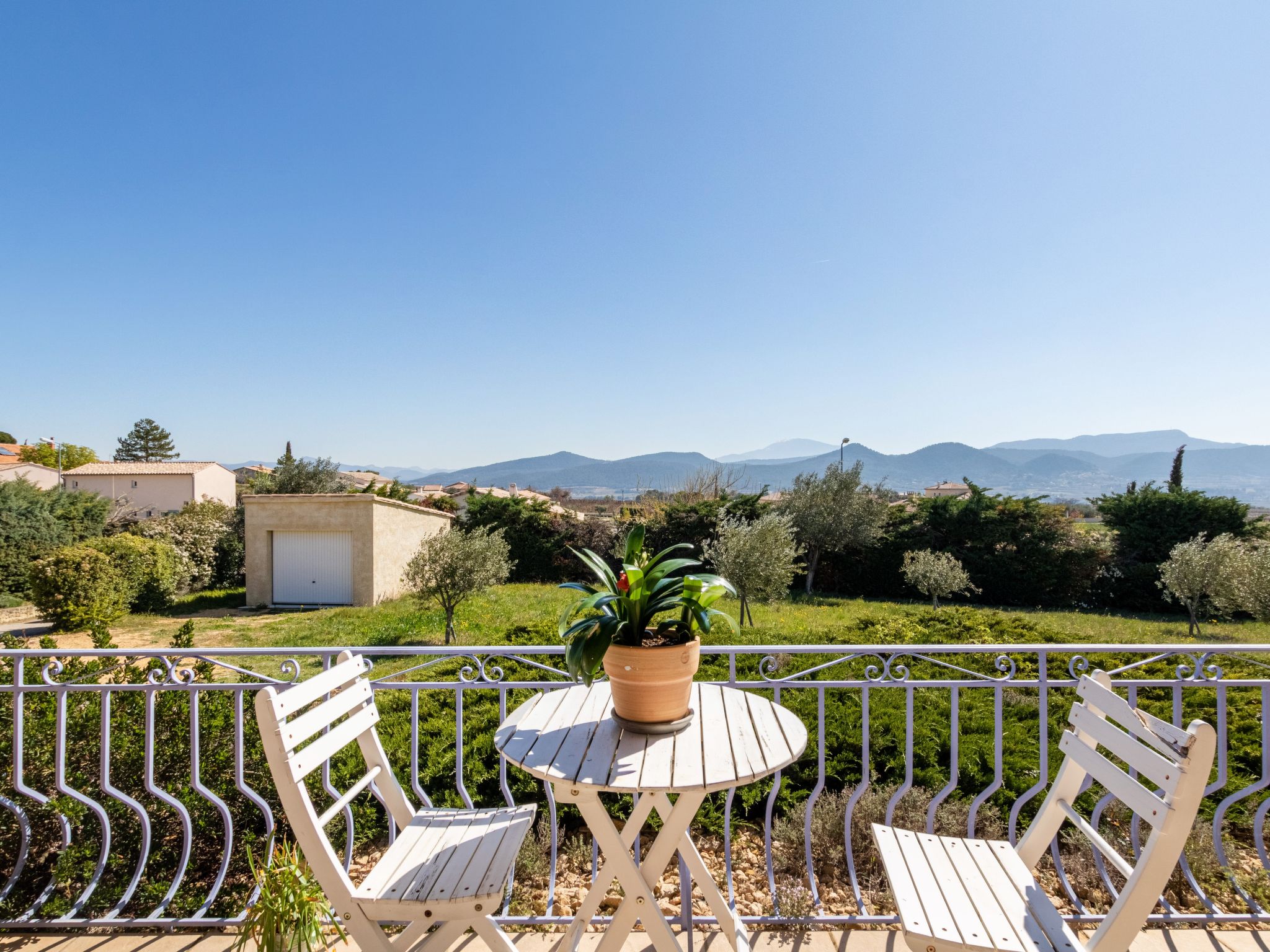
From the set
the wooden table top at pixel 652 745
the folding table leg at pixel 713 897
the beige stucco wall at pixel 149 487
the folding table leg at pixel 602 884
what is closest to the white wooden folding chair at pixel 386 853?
the folding table leg at pixel 602 884

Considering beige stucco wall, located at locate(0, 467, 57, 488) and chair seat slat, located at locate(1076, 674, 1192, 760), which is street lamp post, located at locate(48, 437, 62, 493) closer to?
beige stucco wall, located at locate(0, 467, 57, 488)

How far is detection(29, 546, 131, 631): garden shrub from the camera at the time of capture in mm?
11750

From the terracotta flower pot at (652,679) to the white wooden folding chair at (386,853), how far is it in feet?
1.66

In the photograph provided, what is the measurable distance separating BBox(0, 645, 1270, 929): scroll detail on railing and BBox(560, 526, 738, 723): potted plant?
0.39 m

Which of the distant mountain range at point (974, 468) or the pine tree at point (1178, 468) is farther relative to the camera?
the distant mountain range at point (974, 468)

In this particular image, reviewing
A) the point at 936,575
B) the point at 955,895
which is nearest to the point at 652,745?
the point at 955,895

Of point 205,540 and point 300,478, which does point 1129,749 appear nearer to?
point 205,540

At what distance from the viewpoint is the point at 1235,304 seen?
32.6 ft

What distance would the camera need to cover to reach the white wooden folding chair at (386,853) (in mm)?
1298

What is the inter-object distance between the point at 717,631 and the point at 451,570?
5.57 m

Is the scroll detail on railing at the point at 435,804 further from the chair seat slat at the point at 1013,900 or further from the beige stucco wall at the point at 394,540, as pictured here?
the beige stucco wall at the point at 394,540

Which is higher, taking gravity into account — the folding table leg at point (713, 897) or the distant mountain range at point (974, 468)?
the distant mountain range at point (974, 468)

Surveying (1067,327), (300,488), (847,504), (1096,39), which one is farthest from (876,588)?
(300,488)

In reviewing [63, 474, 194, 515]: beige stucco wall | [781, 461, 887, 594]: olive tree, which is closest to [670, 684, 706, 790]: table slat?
[781, 461, 887, 594]: olive tree
